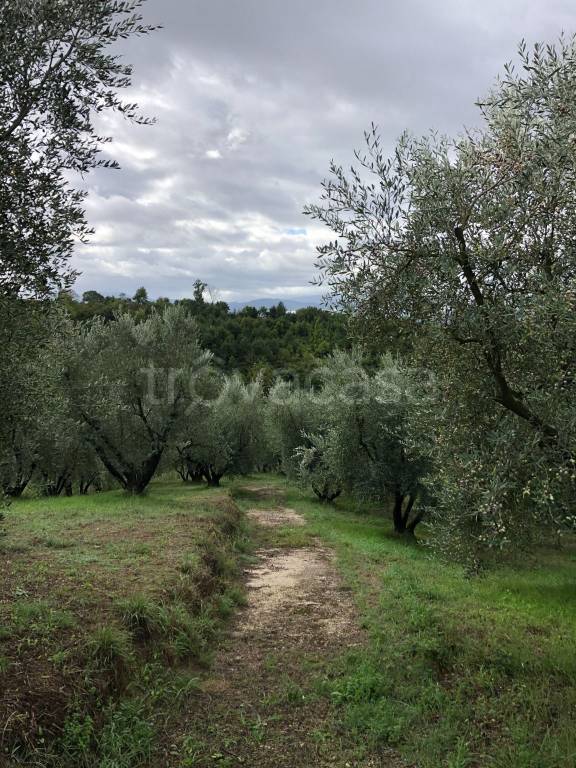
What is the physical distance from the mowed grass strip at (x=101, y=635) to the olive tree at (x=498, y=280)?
4900 mm

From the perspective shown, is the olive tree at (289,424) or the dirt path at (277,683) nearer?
the dirt path at (277,683)

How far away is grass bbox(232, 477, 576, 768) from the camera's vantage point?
6.32 meters

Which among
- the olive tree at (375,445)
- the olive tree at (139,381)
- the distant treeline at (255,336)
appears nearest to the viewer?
the olive tree at (375,445)

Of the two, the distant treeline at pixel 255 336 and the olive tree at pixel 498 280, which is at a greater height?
the distant treeline at pixel 255 336

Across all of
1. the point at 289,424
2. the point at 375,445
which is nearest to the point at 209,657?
the point at 375,445

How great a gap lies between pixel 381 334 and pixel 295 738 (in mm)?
5610

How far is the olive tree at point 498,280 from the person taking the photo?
18.9 feet

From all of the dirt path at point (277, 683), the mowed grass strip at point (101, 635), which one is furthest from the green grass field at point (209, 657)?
the dirt path at point (277, 683)

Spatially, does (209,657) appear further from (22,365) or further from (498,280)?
(498,280)

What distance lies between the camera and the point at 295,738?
6656 millimetres

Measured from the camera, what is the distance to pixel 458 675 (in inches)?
318

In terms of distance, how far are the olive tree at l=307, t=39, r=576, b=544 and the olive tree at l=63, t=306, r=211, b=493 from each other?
1905 cm

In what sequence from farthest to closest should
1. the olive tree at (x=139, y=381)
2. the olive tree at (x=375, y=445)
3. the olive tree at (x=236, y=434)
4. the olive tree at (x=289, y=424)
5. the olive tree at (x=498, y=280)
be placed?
the olive tree at (x=289, y=424)
the olive tree at (x=236, y=434)
the olive tree at (x=139, y=381)
the olive tree at (x=375, y=445)
the olive tree at (x=498, y=280)

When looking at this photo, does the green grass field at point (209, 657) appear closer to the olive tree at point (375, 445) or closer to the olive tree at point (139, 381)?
the olive tree at point (375, 445)
